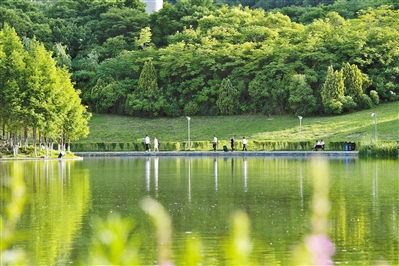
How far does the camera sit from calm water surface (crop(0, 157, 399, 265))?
11.7m

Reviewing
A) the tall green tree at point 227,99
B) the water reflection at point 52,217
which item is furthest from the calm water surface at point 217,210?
the tall green tree at point 227,99

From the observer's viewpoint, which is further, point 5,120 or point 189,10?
point 189,10

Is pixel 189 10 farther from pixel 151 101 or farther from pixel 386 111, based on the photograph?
pixel 386 111

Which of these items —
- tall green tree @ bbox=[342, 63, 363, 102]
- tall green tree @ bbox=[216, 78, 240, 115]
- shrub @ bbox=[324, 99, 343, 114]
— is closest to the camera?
shrub @ bbox=[324, 99, 343, 114]

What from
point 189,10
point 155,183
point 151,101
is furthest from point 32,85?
point 189,10

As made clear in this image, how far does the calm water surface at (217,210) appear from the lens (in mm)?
11719

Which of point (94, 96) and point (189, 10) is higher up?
point (189, 10)

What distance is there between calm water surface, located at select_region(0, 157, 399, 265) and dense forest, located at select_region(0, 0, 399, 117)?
32.9 m

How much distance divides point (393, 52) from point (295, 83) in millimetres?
8424

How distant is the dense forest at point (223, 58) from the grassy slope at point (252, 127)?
131 cm

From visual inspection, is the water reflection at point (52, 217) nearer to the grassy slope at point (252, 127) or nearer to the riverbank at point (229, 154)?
the riverbank at point (229, 154)

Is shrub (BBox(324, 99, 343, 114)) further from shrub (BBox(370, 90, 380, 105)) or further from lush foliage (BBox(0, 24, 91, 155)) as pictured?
lush foliage (BBox(0, 24, 91, 155))

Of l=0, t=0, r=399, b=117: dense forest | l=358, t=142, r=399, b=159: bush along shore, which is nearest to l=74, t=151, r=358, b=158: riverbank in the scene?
l=358, t=142, r=399, b=159: bush along shore

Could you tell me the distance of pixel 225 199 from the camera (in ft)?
63.3
